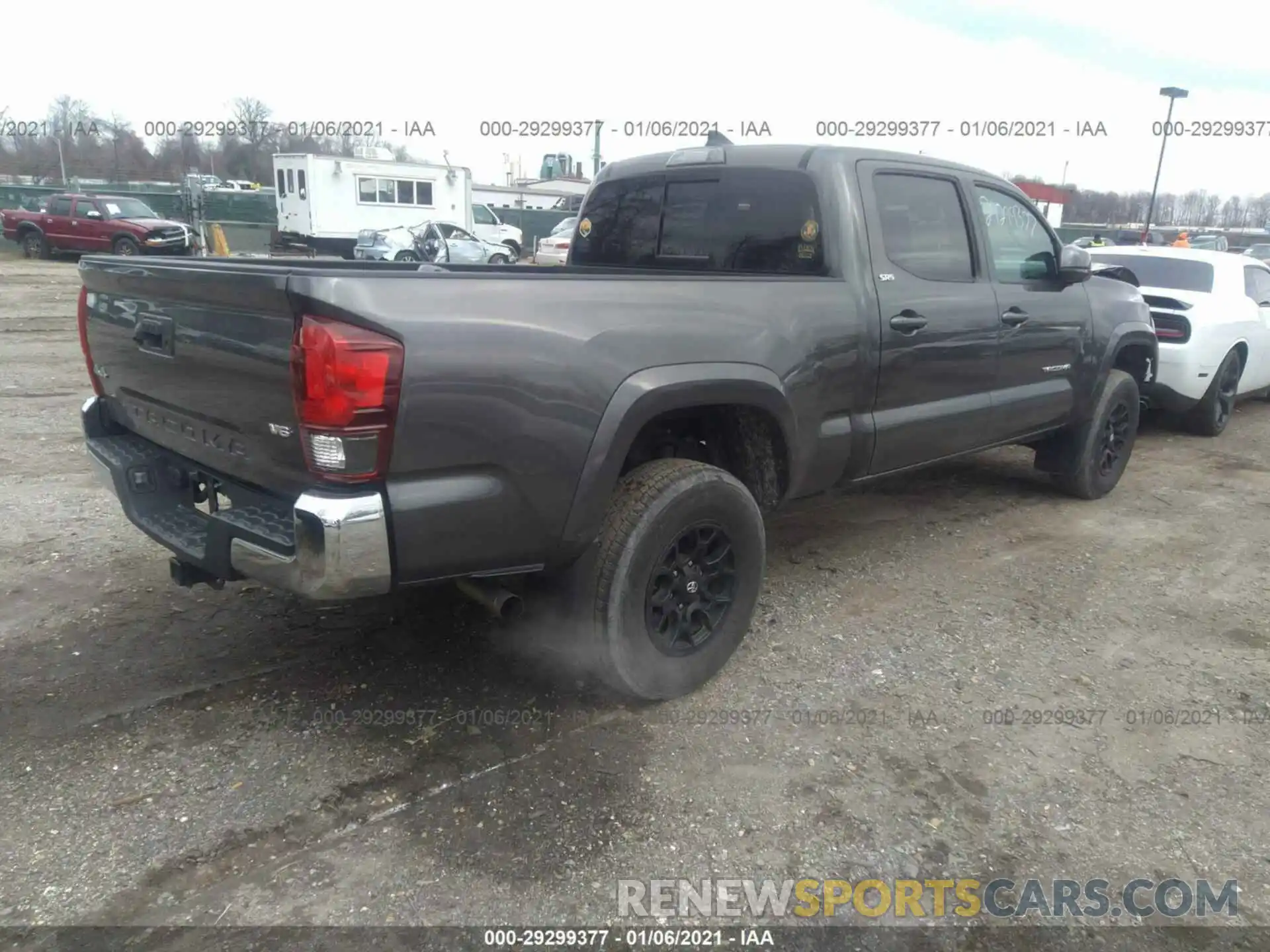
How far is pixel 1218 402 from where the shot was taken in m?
7.79

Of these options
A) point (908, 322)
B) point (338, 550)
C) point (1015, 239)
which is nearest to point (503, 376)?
point (338, 550)

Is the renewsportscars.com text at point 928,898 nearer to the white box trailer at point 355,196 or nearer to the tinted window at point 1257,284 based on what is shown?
the tinted window at point 1257,284

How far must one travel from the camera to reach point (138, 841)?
2.49 meters

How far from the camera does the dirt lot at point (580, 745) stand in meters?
2.44

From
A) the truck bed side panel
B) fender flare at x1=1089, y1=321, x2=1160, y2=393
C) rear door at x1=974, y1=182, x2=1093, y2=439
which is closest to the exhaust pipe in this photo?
the truck bed side panel

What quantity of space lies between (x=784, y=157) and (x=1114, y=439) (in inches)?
129

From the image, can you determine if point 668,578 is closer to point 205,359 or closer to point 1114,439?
point 205,359

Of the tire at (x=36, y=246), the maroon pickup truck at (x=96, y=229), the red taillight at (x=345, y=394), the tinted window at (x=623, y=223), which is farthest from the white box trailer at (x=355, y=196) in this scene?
the red taillight at (x=345, y=394)

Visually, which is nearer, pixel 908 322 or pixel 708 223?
pixel 908 322

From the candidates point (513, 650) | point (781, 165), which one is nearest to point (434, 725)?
point (513, 650)

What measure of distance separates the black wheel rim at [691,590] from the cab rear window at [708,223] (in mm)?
1240

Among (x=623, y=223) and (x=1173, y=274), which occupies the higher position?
(x=623, y=223)

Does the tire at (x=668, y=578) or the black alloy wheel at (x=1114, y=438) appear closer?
the tire at (x=668, y=578)

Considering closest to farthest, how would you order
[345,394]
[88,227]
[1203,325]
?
[345,394], [1203,325], [88,227]
